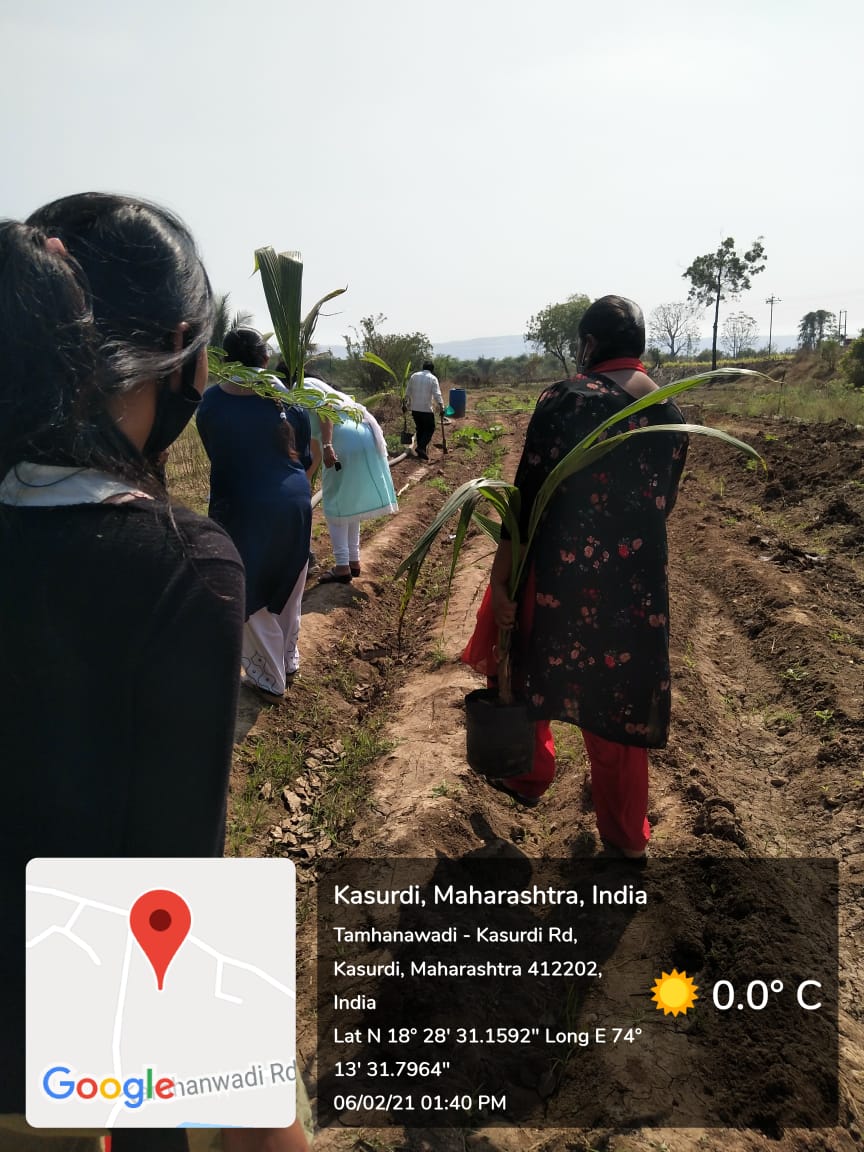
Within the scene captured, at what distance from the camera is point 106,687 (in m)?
0.76

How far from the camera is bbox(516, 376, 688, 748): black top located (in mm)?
2375

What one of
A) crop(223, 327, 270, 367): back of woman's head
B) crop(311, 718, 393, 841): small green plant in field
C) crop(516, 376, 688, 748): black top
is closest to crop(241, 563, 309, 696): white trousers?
crop(311, 718, 393, 841): small green plant in field

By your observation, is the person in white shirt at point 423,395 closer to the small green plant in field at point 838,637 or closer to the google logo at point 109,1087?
the small green plant in field at point 838,637

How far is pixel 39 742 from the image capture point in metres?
0.77

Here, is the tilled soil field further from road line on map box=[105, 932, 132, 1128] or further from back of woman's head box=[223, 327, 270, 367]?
back of woman's head box=[223, 327, 270, 367]

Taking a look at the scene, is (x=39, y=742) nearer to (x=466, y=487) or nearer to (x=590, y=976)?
(x=466, y=487)

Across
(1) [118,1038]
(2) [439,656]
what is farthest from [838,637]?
(1) [118,1038]

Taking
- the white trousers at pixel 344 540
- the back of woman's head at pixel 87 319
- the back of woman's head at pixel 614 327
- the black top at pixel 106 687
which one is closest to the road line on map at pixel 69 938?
the black top at pixel 106 687

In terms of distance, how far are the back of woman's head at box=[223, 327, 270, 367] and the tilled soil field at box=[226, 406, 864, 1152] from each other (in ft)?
5.37

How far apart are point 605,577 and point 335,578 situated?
3.46 meters

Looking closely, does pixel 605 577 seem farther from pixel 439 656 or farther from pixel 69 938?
pixel 439 656

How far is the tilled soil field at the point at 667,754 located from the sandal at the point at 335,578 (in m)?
0.10

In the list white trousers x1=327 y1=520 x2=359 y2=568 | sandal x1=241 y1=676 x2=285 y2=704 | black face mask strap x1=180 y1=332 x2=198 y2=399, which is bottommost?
sandal x1=241 y1=676 x2=285 y2=704

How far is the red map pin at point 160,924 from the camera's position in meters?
0.82
